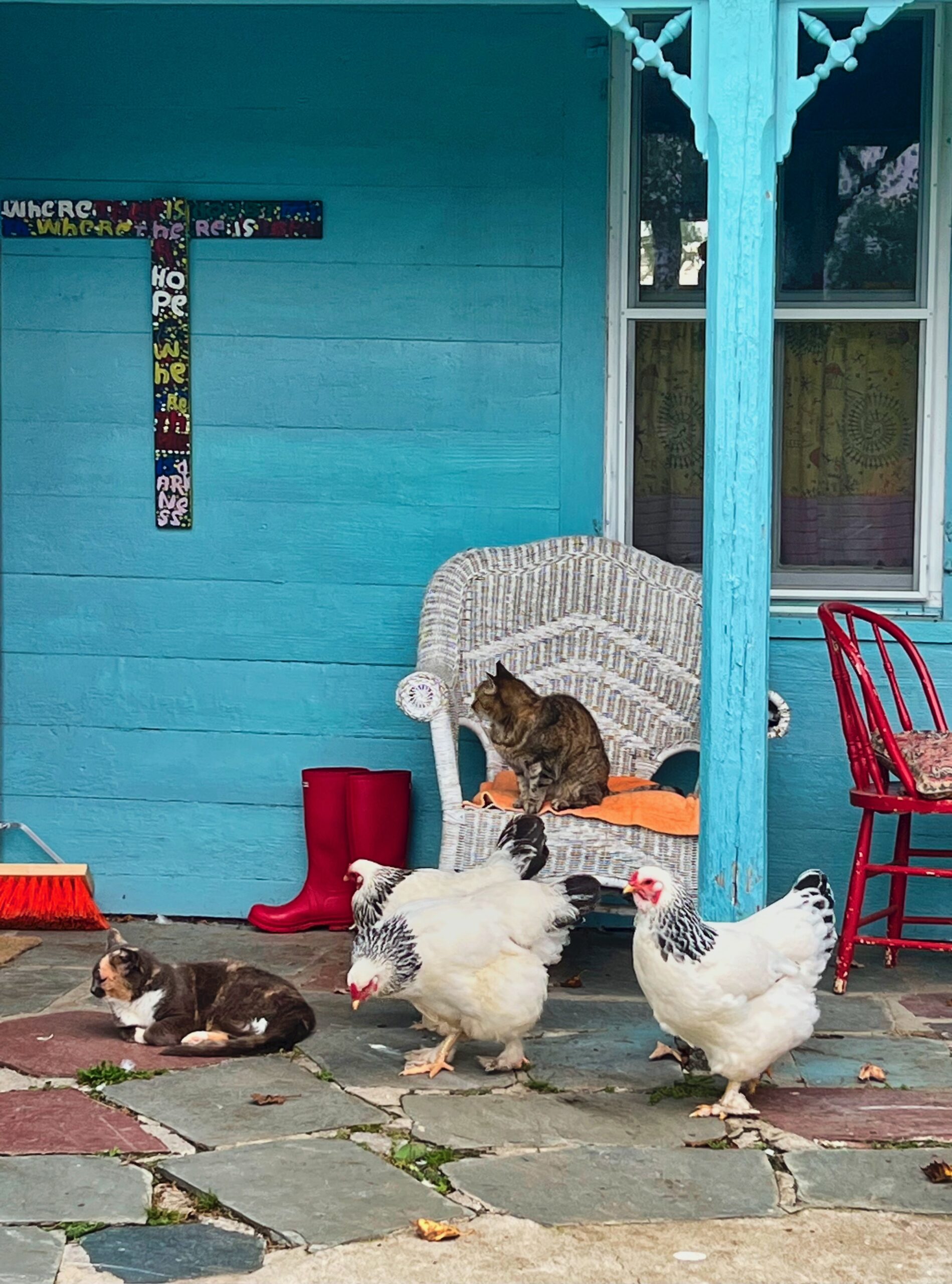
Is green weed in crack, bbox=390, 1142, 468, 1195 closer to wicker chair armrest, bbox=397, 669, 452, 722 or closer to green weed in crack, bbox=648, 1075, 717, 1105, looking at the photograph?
green weed in crack, bbox=648, 1075, 717, 1105

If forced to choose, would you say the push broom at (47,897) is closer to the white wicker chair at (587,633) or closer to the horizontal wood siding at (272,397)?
the horizontal wood siding at (272,397)

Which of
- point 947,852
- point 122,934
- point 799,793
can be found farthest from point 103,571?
point 947,852

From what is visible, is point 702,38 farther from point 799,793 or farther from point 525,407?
point 799,793

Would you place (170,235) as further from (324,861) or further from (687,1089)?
(687,1089)

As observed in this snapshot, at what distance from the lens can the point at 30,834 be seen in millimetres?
5559

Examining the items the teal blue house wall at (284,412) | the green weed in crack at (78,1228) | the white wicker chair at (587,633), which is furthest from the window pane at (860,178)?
the green weed in crack at (78,1228)

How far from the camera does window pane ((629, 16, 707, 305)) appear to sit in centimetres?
535

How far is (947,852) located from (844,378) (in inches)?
62.3

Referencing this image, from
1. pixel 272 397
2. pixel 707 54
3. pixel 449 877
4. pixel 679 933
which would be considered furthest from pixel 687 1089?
pixel 272 397

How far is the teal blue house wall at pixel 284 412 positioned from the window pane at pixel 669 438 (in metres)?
0.18

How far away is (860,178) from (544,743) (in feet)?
7.02

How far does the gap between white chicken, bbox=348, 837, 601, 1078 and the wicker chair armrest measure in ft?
2.78

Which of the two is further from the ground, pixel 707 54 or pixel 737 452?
pixel 707 54

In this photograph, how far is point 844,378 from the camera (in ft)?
17.6
